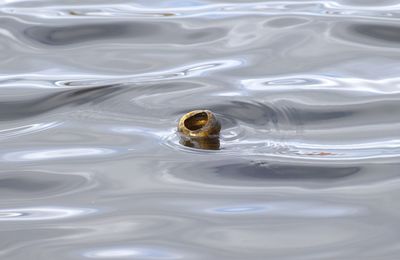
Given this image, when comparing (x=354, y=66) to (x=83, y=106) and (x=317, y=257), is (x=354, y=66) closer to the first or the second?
(x=83, y=106)

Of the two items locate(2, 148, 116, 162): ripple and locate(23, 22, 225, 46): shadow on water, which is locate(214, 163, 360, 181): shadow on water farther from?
locate(23, 22, 225, 46): shadow on water

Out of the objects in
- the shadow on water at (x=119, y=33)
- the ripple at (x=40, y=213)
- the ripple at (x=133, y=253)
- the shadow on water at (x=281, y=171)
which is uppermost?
the shadow on water at (x=119, y=33)

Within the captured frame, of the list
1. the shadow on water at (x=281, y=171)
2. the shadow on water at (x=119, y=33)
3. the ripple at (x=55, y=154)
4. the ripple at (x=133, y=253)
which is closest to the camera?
the ripple at (x=133, y=253)

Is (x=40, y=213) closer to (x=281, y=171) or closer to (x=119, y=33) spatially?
(x=281, y=171)

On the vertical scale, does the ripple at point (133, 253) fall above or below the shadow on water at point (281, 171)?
below

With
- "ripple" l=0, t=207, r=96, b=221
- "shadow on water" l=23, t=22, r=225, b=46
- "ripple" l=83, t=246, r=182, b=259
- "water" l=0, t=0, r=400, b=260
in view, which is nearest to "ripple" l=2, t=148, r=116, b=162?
"water" l=0, t=0, r=400, b=260

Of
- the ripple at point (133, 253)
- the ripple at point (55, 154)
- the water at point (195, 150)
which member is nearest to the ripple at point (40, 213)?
the water at point (195, 150)

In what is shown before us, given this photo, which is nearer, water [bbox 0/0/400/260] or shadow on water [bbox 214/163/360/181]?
water [bbox 0/0/400/260]

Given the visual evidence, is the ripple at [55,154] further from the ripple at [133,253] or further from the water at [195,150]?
the ripple at [133,253]
